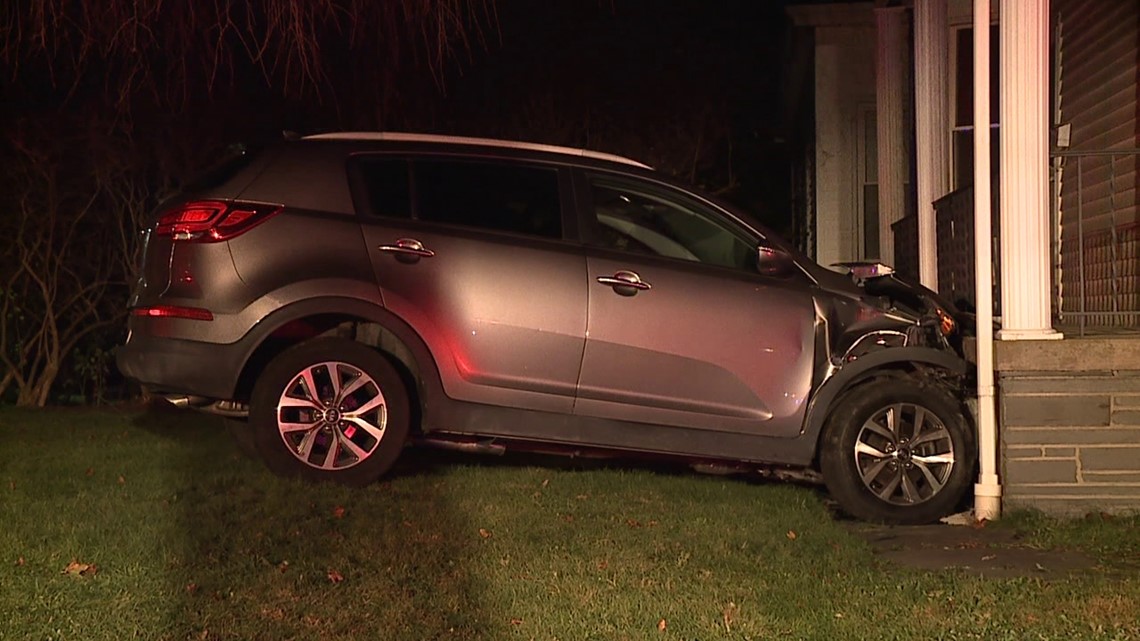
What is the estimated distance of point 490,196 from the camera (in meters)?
6.85

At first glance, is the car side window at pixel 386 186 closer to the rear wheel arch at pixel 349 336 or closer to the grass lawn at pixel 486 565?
the rear wheel arch at pixel 349 336

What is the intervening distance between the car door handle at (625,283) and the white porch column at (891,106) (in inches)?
172

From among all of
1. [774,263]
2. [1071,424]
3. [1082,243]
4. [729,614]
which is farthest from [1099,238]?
[729,614]

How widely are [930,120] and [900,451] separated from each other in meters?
3.09

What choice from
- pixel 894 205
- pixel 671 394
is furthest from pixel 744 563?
pixel 894 205

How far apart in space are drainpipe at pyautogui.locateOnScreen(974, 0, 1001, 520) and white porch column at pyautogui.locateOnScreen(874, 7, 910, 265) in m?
3.51

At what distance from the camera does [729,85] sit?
689 inches

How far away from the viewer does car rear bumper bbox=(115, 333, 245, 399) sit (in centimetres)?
645

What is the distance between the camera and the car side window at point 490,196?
6.79 m

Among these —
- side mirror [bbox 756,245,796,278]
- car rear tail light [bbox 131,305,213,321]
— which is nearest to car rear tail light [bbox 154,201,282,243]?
car rear tail light [bbox 131,305,213,321]

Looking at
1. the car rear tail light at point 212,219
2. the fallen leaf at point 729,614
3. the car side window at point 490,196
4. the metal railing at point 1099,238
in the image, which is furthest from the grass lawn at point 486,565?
the metal railing at point 1099,238

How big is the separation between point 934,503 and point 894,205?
4.29 metres

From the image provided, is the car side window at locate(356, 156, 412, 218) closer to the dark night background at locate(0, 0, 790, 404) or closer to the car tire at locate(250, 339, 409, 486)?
the car tire at locate(250, 339, 409, 486)

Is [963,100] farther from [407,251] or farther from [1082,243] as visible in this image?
[407,251]
